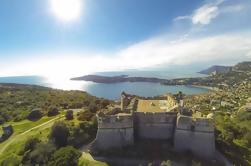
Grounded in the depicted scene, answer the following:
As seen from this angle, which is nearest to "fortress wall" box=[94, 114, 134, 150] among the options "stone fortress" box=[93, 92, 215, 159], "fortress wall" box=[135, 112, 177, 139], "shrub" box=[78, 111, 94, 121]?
"stone fortress" box=[93, 92, 215, 159]

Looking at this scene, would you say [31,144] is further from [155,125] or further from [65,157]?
[155,125]

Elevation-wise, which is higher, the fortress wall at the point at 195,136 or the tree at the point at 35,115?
the fortress wall at the point at 195,136

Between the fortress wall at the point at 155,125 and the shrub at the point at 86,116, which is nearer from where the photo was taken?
the fortress wall at the point at 155,125

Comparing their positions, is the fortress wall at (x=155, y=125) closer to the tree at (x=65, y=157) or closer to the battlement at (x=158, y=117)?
the battlement at (x=158, y=117)

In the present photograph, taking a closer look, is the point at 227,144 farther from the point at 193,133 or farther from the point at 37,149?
the point at 37,149

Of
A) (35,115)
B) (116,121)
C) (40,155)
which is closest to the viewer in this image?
(40,155)

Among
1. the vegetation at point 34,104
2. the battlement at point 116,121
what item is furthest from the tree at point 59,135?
the vegetation at point 34,104

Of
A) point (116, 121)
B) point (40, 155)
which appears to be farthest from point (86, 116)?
point (40, 155)

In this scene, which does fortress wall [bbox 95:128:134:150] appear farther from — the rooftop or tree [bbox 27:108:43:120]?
tree [bbox 27:108:43:120]

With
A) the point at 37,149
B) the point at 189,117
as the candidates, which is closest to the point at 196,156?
the point at 189,117
